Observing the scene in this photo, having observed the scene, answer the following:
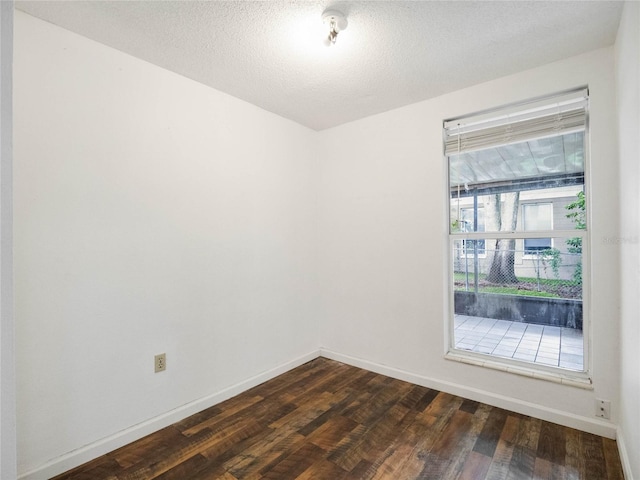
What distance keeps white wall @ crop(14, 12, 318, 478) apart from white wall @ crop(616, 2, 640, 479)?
234cm

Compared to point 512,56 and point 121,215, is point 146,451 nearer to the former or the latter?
point 121,215

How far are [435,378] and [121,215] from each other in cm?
259

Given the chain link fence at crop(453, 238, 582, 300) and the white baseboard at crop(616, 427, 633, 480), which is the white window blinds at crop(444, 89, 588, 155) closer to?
the chain link fence at crop(453, 238, 582, 300)

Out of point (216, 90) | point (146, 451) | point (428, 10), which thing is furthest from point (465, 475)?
point (216, 90)

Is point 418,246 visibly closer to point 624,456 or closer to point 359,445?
point 359,445

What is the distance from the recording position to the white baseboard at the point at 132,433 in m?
1.66

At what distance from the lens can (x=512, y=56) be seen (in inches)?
79.7

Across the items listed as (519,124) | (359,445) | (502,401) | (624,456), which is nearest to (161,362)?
(359,445)

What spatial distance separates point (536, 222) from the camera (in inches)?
90.1

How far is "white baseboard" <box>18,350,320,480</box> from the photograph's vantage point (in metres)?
1.66

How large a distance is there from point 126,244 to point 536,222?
275 centimetres

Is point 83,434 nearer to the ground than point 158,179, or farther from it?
nearer to the ground

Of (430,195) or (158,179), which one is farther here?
(430,195)

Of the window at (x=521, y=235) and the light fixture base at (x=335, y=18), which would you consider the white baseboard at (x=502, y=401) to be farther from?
the light fixture base at (x=335, y=18)
